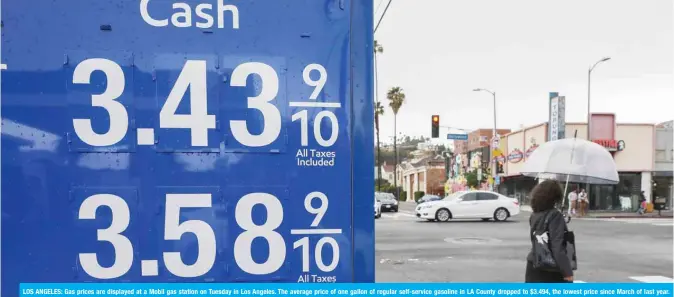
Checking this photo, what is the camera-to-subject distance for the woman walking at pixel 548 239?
4504 millimetres

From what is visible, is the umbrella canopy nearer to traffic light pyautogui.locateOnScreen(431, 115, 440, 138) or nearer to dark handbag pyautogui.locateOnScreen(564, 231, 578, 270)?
dark handbag pyautogui.locateOnScreen(564, 231, 578, 270)

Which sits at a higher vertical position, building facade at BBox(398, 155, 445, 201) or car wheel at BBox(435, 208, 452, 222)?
car wheel at BBox(435, 208, 452, 222)

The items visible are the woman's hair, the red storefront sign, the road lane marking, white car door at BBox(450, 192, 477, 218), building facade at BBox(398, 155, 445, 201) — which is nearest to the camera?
the woman's hair

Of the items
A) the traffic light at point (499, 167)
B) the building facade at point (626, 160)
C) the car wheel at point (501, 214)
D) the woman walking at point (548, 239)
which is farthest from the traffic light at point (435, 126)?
the woman walking at point (548, 239)

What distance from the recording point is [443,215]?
24.2 metres

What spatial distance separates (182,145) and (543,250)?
343cm

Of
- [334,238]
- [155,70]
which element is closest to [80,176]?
[155,70]

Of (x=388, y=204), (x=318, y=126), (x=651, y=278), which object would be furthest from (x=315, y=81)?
(x=388, y=204)

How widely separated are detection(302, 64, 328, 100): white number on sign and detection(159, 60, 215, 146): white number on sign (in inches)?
17.1

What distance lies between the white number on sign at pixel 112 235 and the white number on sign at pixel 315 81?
0.93m

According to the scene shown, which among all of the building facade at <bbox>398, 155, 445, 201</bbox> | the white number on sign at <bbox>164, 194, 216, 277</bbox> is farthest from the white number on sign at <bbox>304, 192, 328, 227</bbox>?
the building facade at <bbox>398, 155, 445, 201</bbox>

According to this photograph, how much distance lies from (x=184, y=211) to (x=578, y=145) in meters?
5.53

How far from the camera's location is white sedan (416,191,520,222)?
78.6ft
